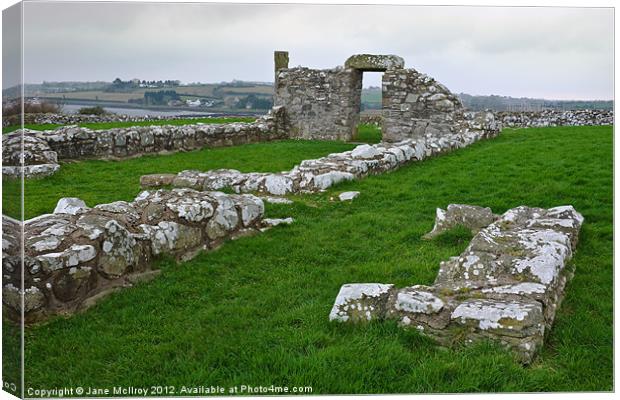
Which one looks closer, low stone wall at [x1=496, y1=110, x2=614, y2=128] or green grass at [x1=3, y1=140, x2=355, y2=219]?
green grass at [x1=3, y1=140, x2=355, y2=219]

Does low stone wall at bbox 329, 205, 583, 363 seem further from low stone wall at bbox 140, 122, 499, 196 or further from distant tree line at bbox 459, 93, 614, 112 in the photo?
low stone wall at bbox 140, 122, 499, 196

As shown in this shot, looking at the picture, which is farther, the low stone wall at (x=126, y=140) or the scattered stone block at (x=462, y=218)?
the low stone wall at (x=126, y=140)

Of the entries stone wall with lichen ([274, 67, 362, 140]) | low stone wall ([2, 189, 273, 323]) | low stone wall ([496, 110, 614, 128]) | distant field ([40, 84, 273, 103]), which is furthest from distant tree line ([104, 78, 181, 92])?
low stone wall ([496, 110, 614, 128])

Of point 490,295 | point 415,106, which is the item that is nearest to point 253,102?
point 490,295

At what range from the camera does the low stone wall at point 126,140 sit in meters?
11.9

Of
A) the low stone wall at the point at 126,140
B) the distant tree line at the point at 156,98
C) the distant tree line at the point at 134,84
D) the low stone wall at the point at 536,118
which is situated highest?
the low stone wall at the point at 536,118

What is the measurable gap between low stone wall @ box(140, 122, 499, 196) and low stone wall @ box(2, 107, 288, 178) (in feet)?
8.93

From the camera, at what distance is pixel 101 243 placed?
5.06m

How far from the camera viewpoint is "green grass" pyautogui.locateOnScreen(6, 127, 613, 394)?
3.86 meters

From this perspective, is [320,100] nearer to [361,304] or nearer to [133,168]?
[133,168]

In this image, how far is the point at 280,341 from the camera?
4.20 m

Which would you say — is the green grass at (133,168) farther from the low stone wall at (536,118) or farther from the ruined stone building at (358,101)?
the low stone wall at (536,118)

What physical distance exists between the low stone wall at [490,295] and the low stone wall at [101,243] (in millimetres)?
2079

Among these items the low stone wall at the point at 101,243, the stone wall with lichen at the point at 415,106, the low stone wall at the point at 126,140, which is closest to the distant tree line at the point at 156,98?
the low stone wall at the point at 101,243
